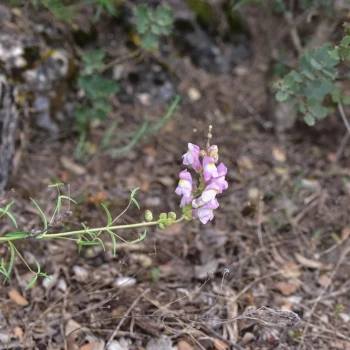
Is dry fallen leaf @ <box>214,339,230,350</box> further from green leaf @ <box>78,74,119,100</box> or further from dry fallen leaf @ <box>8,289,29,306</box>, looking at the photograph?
green leaf @ <box>78,74,119,100</box>

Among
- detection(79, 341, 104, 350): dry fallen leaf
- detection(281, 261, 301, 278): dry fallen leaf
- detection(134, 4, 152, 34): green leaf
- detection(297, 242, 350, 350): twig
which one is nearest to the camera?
detection(79, 341, 104, 350): dry fallen leaf

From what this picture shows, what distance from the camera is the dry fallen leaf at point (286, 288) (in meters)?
2.43

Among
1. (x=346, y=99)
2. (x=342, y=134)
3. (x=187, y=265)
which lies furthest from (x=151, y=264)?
(x=342, y=134)

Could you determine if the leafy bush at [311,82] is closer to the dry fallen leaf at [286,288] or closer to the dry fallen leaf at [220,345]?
the dry fallen leaf at [286,288]

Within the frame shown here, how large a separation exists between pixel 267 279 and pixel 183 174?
2.90ft

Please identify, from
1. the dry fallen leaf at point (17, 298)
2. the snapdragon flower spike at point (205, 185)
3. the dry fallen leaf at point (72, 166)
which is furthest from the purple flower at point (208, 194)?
the dry fallen leaf at point (72, 166)

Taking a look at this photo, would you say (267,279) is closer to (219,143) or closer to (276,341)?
(276,341)

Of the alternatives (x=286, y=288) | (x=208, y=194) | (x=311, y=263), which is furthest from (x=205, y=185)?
(x=311, y=263)

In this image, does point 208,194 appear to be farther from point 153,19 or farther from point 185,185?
point 153,19

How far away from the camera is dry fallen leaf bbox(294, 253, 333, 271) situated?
2570 mm

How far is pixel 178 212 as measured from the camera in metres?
2.74

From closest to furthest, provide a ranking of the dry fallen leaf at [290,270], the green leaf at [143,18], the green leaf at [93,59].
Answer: the dry fallen leaf at [290,270] → the green leaf at [143,18] → the green leaf at [93,59]

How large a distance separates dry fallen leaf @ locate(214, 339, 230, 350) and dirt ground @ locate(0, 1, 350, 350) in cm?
1

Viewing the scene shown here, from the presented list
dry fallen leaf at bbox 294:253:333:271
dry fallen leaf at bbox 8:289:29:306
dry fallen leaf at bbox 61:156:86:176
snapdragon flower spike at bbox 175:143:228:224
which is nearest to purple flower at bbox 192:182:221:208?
snapdragon flower spike at bbox 175:143:228:224
